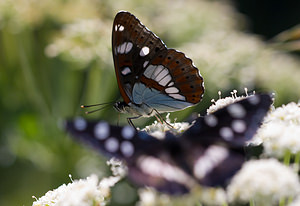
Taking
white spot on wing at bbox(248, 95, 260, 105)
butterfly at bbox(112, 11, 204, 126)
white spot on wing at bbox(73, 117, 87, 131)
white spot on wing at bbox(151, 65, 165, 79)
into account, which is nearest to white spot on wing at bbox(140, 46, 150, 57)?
butterfly at bbox(112, 11, 204, 126)

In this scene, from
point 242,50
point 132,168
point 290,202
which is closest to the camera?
point 132,168

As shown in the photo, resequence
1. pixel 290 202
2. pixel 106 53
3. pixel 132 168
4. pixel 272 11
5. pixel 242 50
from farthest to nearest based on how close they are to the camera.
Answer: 1. pixel 272 11
2. pixel 242 50
3. pixel 106 53
4. pixel 290 202
5. pixel 132 168

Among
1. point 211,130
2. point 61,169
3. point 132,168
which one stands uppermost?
point 61,169

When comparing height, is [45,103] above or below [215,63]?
above

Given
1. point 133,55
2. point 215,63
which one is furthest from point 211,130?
point 215,63

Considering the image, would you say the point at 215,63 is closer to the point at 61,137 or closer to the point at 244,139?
the point at 61,137

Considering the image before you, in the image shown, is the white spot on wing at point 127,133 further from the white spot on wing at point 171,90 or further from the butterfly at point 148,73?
the white spot on wing at point 171,90

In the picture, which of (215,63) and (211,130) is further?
(215,63)

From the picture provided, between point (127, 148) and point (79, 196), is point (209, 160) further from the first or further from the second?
point (79, 196)
